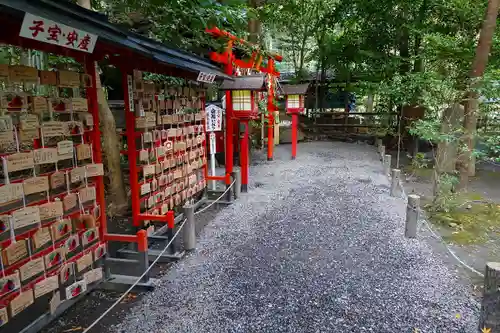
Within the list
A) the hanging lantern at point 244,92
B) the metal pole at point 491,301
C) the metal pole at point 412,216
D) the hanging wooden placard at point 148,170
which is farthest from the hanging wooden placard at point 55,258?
the hanging lantern at point 244,92

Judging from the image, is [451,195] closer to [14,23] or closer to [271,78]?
[271,78]

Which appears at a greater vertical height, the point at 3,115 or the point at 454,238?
the point at 3,115

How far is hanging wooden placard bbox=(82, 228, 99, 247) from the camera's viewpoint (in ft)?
12.8

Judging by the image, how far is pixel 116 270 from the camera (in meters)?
4.60

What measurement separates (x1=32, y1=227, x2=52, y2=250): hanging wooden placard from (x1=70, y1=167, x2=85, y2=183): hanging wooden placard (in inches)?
22.2

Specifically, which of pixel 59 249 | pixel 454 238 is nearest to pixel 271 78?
pixel 454 238

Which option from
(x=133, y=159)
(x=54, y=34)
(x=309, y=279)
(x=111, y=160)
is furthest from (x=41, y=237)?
(x=111, y=160)

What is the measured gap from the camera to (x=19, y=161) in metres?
3.05

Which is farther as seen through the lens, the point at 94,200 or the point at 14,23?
the point at 94,200

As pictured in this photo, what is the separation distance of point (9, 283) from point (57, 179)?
0.99 metres

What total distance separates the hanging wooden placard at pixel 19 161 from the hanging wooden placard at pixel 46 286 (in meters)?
1.08

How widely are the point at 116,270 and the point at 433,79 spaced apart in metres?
8.12

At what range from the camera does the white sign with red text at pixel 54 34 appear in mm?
2490

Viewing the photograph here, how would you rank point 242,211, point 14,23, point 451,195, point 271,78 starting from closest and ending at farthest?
point 14,23 < point 242,211 < point 451,195 < point 271,78
